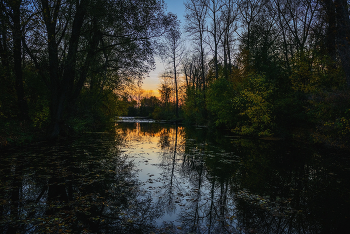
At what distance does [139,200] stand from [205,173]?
308 cm

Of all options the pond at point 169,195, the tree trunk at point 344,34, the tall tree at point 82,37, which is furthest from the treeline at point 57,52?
the tree trunk at point 344,34

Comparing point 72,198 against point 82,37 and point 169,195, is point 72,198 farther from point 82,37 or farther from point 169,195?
point 82,37

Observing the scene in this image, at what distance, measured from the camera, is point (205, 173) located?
7.49 metres

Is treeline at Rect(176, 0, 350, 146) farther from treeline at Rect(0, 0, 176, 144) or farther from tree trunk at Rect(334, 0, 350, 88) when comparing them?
treeline at Rect(0, 0, 176, 144)

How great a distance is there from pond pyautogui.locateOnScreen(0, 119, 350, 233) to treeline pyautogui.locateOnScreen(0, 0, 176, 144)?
5.10 m

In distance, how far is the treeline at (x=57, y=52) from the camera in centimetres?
1164

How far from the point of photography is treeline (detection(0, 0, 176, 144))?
38.2ft

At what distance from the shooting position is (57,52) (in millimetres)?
12812

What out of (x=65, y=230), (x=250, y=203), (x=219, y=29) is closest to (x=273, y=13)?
(x=219, y=29)

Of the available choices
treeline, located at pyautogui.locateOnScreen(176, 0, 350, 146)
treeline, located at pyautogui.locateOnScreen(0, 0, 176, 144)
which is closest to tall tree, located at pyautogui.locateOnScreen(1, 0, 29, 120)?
treeline, located at pyautogui.locateOnScreen(0, 0, 176, 144)

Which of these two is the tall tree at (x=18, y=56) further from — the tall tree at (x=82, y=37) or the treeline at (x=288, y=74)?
the treeline at (x=288, y=74)

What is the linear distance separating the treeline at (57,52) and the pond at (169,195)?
510 centimetres

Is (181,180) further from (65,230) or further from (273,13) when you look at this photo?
(273,13)

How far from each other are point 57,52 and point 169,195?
37.9ft
